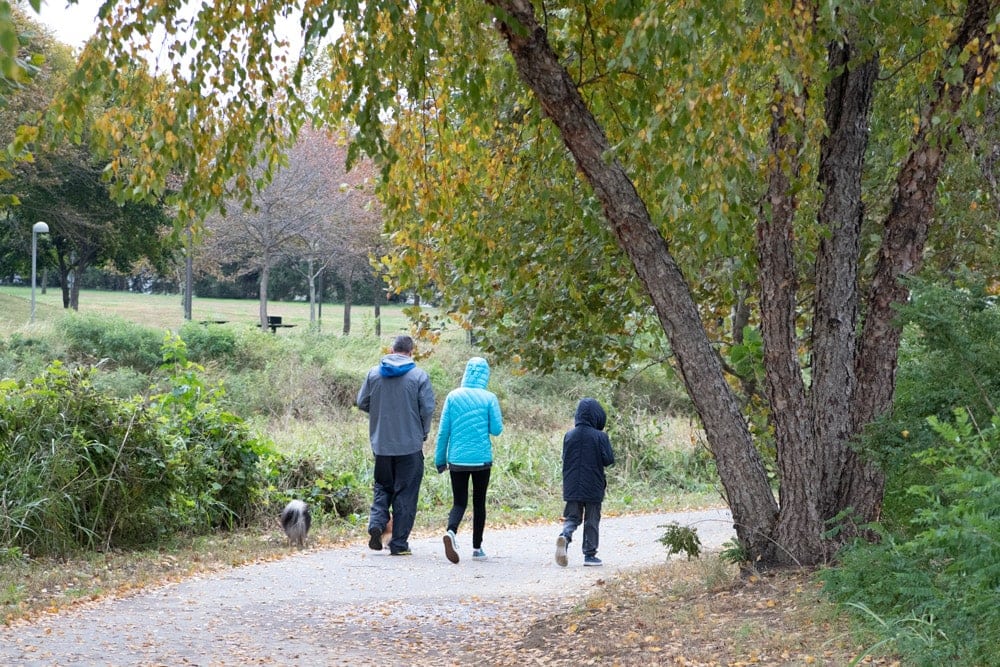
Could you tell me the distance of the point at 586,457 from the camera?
1050 cm

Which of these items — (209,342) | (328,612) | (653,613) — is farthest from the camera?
(209,342)

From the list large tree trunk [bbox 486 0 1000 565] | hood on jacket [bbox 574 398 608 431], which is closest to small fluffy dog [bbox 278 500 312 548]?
hood on jacket [bbox 574 398 608 431]

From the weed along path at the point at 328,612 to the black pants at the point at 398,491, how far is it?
271 millimetres

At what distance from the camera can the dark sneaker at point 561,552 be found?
33.8ft

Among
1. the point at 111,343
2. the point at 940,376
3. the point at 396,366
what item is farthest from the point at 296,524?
the point at 111,343

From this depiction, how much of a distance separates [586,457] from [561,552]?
3.00 ft

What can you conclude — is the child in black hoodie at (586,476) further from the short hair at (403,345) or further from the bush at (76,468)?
the bush at (76,468)

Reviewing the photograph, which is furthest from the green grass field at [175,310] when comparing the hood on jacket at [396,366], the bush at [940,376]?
the bush at [940,376]

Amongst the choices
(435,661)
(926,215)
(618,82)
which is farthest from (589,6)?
(435,661)

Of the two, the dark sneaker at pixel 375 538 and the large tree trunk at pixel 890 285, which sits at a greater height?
the large tree trunk at pixel 890 285

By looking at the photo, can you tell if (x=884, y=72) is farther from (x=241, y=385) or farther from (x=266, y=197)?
(x=266, y=197)

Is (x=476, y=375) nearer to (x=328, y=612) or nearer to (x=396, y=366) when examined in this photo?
(x=396, y=366)

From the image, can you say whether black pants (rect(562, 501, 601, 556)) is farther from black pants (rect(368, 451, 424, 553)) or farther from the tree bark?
the tree bark

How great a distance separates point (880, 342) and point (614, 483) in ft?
39.8
